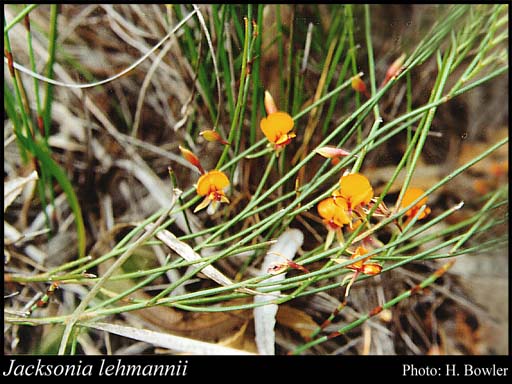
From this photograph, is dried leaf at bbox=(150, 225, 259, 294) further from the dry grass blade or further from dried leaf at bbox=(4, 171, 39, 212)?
dried leaf at bbox=(4, 171, 39, 212)

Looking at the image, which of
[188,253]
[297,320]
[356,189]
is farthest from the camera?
[297,320]

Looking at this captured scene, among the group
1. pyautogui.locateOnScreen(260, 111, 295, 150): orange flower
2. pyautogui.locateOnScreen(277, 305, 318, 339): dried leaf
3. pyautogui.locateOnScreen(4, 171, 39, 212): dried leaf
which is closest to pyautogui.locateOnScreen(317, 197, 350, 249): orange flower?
pyautogui.locateOnScreen(260, 111, 295, 150): orange flower

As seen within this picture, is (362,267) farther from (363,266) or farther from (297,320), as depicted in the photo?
(297,320)

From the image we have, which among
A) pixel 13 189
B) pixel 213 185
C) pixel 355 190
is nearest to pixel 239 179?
pixel 213 185

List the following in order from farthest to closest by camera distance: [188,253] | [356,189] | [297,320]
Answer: [297,320], [188,253], [356,189]

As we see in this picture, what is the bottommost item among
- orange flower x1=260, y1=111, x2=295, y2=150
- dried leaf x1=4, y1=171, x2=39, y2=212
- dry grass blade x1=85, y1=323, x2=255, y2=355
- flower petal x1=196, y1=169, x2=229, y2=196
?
dry grass blade x1=85, y1=323, x2=255, y2=355

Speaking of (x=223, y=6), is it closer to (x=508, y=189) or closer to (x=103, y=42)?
(x=103, y=42)
